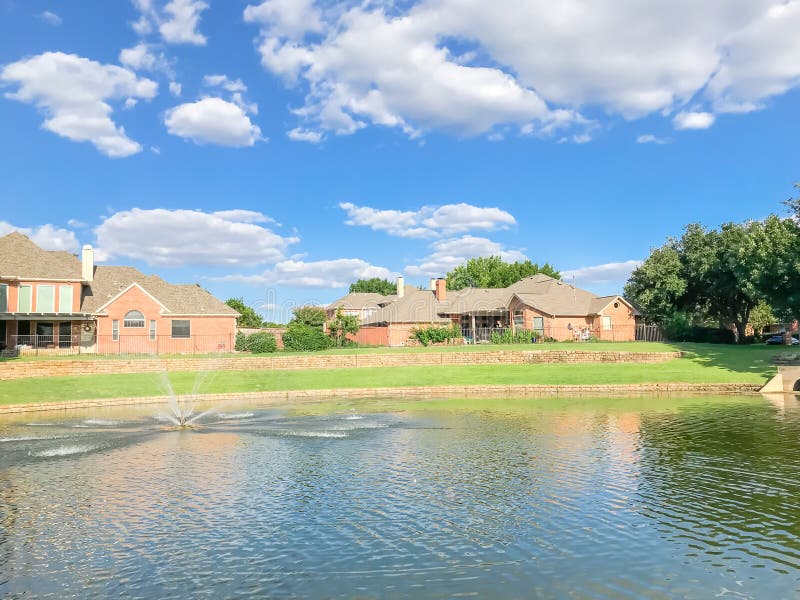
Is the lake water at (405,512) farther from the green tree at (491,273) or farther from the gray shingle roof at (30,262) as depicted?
the green tree at (491,273)

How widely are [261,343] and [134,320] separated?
11211 millimetres

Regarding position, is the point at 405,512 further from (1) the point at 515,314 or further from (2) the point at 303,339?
(1) the point at 515,314

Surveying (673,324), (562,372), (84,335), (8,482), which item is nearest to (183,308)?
(84,335)

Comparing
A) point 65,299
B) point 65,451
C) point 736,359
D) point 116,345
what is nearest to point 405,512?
point 65,451

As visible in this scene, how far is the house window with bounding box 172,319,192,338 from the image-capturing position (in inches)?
2106

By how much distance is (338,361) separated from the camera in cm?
4162

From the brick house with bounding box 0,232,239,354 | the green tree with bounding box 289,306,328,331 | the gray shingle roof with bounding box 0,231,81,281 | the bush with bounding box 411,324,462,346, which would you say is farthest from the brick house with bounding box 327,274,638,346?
the gray shingle roof with bounding box 0,231,81,281

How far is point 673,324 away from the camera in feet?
202

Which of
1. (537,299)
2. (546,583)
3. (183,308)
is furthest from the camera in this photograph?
(537,299)

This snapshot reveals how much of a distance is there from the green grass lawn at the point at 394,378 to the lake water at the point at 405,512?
1105 cm

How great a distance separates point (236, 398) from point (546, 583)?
25952 mm

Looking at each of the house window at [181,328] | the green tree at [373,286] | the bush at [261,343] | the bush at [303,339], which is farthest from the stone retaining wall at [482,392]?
the green tree at [373,286]

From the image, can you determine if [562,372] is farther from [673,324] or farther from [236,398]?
[673,324]

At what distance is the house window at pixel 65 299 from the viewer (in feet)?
158
